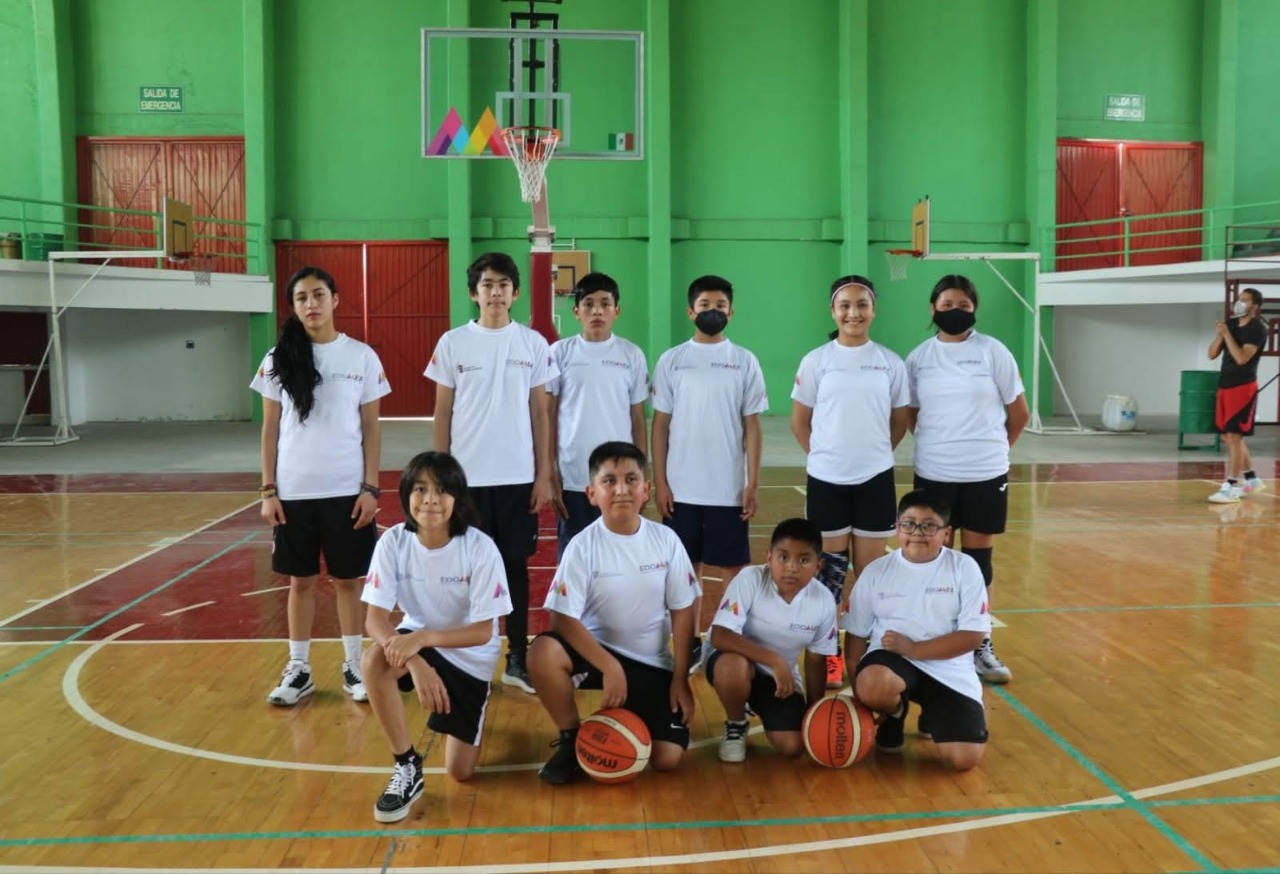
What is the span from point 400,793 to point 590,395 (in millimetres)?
2017

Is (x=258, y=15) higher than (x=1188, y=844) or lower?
higher

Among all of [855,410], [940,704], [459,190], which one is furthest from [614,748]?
[459,190]

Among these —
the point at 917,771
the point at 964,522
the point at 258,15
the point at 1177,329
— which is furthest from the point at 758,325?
the point at 917,771

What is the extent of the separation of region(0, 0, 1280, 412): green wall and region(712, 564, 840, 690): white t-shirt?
1403cm

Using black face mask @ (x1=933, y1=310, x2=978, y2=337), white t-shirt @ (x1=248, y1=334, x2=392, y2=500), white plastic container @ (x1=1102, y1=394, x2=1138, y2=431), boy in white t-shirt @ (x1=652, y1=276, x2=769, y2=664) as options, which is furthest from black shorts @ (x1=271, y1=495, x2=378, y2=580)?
white plastic container @ (x1=1102, y1=394, x2=1138, y2=431)

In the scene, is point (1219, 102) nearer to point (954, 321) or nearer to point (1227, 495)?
point (1227, 495)

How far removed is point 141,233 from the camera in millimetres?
17719

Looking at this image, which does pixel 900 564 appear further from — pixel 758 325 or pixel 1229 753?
pixel 758 325

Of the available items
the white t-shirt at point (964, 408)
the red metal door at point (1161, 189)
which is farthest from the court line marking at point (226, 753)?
the red metal door at point (1161, 189)

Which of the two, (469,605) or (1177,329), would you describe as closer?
(469,605)

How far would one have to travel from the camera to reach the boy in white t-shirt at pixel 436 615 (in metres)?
3.48

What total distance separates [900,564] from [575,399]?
1.67 metres

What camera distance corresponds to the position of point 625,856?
3.08 metres

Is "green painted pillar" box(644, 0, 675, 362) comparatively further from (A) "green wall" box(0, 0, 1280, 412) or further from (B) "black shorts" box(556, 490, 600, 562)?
(B) "black shorts" box(556, 490, 600, 562)
